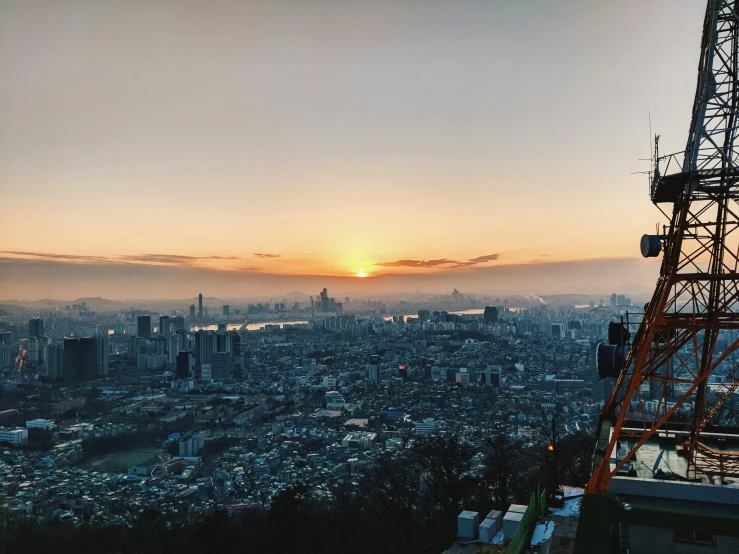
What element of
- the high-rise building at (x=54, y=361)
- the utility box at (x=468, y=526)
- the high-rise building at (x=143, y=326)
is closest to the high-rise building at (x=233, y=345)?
the high-rise building at (x=143, y=326)

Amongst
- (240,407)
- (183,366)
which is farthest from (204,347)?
(240,407)

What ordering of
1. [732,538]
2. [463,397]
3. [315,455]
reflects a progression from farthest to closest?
[463,397] < [315,455] < [732,538]

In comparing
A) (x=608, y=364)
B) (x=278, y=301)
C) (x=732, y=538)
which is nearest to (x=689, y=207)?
Answer: (x=608, y=364)

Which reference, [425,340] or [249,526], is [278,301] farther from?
[249,526]

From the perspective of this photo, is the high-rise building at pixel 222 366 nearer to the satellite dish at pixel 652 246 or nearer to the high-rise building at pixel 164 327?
the high-rise building at pixel 164 327

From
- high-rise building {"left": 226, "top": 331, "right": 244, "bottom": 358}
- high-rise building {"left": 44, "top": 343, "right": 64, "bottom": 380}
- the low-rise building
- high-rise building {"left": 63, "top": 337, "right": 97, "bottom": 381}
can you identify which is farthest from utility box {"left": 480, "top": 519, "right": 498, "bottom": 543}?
high-rise building {"left": 226, "top": 331, "right": 244, "bottom": 358}

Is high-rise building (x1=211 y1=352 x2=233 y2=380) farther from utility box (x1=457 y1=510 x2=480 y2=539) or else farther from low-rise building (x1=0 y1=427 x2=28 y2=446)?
utility box (x1=457 y1=510 x2=480 y2=539)
